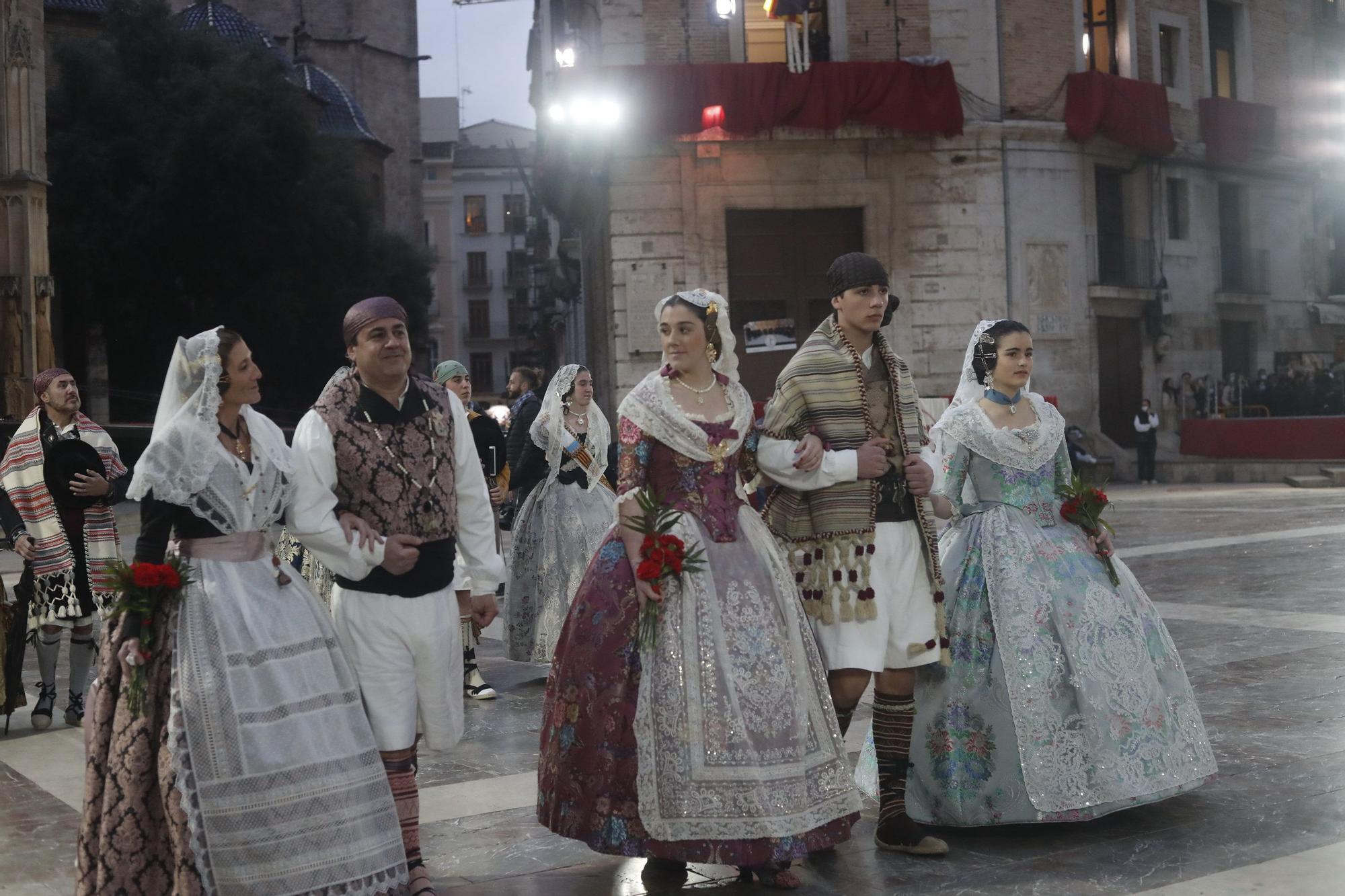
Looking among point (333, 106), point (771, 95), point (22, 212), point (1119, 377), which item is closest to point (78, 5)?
point (333, 106)

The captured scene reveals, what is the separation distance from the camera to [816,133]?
956 inches

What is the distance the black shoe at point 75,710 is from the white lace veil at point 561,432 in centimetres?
296

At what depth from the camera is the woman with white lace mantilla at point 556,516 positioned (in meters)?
8.77

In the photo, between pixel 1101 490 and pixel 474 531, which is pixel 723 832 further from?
pixel 1101 490

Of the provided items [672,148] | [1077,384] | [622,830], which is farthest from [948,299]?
[622,830]

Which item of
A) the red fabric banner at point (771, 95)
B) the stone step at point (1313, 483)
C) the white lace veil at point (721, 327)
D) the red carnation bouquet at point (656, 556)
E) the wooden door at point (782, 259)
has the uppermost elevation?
the red fabric banner at point (771, 95)

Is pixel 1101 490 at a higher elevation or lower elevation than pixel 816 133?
lower

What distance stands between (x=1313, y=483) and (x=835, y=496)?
800 inches

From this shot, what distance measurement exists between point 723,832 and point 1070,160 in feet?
77.9

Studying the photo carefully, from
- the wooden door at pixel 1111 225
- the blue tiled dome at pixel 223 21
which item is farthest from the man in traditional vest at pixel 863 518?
the blue tiled dome at pixel 223 21

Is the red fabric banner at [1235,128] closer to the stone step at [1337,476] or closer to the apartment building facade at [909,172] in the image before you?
A: the apartment building facade at [909,172]

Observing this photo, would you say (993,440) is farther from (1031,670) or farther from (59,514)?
(59,514)

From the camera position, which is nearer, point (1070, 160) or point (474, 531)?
point (474, 531)

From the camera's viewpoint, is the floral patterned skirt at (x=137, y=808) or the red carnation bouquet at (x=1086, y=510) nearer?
the floral patterned skirt at (x=137, y=808)
